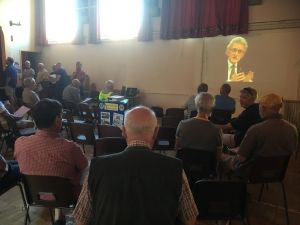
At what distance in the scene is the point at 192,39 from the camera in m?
7.70

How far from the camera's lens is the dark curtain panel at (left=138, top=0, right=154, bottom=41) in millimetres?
8219

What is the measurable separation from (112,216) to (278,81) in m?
6.29

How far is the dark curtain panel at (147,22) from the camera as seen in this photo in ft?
27.0

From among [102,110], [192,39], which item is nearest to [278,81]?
[192,39]

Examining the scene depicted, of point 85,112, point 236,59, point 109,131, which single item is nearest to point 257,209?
point 109,131

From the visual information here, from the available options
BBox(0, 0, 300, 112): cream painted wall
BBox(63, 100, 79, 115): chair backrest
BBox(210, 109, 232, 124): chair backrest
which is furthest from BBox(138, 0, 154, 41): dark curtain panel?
BBox(210, 109, 232, 124): chair backrest

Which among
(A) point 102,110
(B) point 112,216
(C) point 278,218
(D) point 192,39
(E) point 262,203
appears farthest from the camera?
(D) point 192,39

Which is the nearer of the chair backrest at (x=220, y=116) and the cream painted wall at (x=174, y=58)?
the chair backrest at (x=220, y=116)

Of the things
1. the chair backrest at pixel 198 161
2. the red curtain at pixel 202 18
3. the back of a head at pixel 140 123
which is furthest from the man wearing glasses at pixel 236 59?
the back of a head at pixel 140 123

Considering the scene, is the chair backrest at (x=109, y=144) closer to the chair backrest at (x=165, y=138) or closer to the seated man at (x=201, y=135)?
the seated man at (x=201, y=135)

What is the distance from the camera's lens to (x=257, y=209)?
3.10m

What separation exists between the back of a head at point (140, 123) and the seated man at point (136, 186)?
0.03 feet

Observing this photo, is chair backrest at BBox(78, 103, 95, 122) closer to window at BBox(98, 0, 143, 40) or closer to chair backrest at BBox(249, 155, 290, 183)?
window at BBox(98, 0, 143, 40)

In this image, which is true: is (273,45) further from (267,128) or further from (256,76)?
(267,128)
